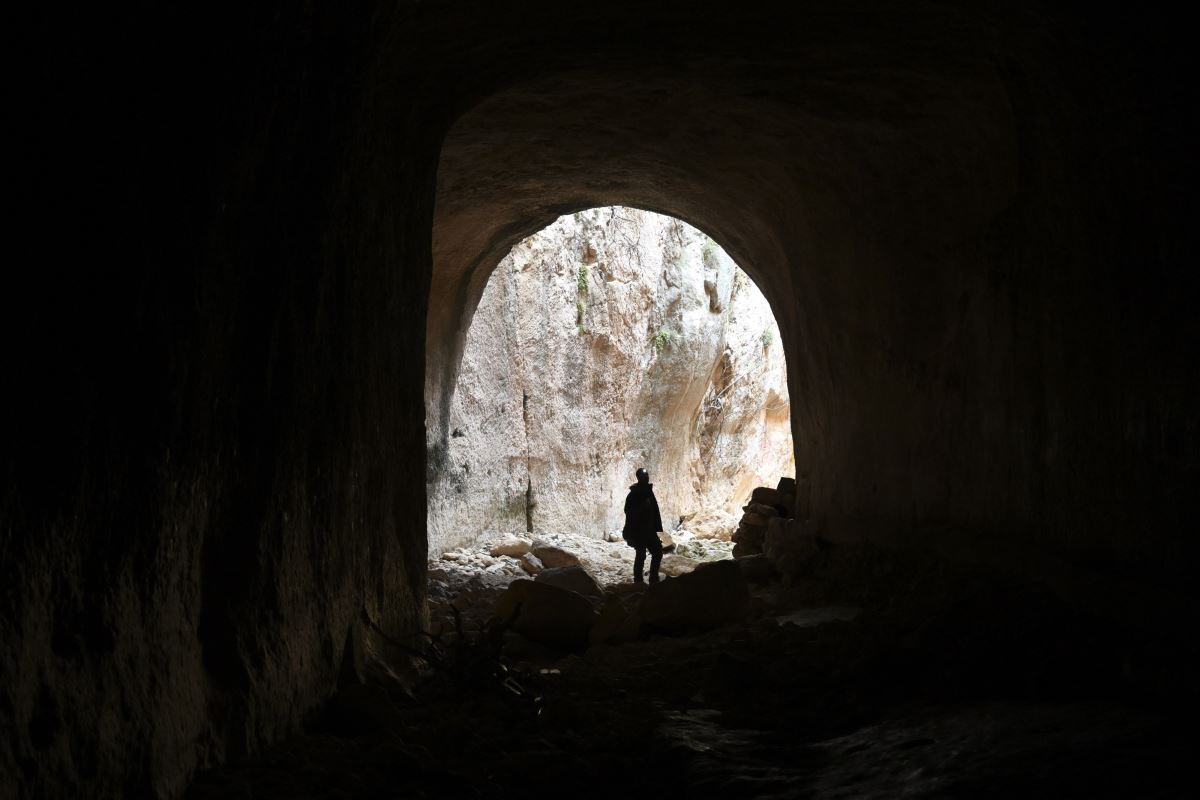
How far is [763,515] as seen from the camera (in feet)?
30.3

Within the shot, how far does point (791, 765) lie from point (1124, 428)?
1503 millimetres

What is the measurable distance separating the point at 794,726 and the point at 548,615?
2413 mm

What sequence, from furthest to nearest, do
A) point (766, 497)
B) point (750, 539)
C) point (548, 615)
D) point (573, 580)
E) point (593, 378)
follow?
point (593, 378), point (766, 497), point (750, 539), point (573, 580), point (548, 615)

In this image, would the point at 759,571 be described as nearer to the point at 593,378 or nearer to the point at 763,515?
the point at 763,515

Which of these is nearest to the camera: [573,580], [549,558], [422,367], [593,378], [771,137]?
[422,367]

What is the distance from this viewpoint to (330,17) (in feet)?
9.20

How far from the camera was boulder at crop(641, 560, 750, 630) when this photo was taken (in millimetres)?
5922

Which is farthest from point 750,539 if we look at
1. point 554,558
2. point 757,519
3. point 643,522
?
point 554,558

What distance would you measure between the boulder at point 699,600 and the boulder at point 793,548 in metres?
1.06

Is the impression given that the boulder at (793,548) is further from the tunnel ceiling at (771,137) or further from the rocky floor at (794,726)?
the rocky floor at (794,726)

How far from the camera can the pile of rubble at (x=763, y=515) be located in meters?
9.08

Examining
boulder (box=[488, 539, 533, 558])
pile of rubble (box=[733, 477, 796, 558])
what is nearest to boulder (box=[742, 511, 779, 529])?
pile of rubble (box=[733, 477, 796, 558])

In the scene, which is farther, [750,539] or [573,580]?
[750,539]

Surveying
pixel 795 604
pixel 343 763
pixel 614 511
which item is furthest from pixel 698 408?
pixel 343 763
